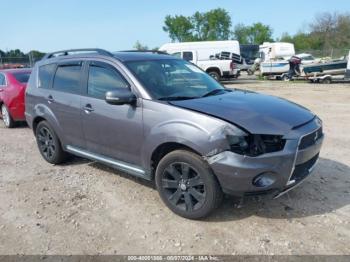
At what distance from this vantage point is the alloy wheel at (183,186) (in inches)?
Answer: 150

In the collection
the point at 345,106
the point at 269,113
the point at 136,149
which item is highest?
the point at 269,113

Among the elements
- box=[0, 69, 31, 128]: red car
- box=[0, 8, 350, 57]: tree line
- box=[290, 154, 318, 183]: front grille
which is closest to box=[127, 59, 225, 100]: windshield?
box=[290, 154, 318, 183]: front grille

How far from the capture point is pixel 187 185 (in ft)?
12.7

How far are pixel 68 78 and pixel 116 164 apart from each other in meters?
1.61

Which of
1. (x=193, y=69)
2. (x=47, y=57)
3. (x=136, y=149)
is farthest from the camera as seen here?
(x=47, y=57)

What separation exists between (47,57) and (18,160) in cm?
189

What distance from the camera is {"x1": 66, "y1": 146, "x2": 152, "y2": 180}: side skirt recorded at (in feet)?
14.2

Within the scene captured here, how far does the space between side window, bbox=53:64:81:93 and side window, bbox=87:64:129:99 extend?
0.31 meters

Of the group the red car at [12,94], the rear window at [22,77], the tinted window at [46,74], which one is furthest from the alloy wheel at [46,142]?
the rear window at [22,77]

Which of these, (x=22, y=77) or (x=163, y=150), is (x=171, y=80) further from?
(x=22, y=77)

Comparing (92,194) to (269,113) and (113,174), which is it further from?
(269,113)

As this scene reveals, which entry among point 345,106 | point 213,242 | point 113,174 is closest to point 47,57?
point 113,174

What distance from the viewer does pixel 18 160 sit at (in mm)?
6395

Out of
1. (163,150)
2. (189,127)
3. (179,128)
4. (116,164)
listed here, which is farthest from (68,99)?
(189,127)
